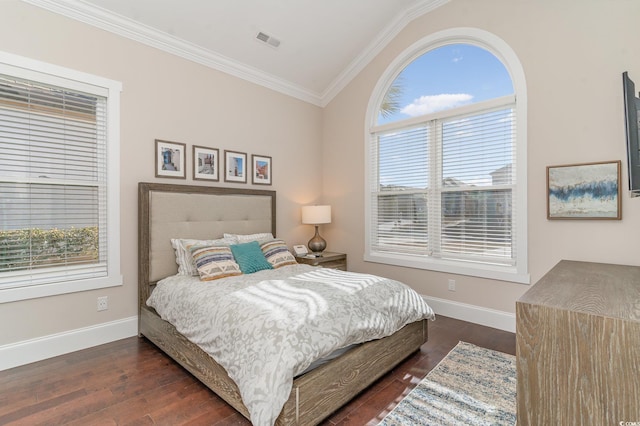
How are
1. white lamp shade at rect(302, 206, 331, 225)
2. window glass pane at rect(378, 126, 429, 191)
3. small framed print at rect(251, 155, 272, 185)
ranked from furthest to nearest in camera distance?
white lamp shade at rect(302, 206, 331, 225), small framed print at rect(251, 155, 272, 185), window glass pane at rect(378, 126, 429, 191)

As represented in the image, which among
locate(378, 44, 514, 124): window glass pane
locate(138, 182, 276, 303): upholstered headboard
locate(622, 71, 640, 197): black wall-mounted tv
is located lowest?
locate(138, 182, 276, 303): upholstered headboard

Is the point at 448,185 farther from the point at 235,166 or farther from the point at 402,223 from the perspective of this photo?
the point at 235,166

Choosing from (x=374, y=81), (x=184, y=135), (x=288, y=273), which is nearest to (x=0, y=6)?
(x=184, y=135)

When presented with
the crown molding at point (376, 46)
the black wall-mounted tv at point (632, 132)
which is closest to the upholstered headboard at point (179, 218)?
the crown molding at point (376, 46)

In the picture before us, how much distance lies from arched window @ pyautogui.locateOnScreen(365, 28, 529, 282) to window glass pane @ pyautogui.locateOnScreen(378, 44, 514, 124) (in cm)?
1

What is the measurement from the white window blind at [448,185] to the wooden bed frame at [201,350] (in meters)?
1.31

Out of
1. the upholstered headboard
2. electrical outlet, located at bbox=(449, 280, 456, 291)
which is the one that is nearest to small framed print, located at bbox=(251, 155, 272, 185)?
the upholstered headboard

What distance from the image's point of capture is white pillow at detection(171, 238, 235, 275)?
3.01m

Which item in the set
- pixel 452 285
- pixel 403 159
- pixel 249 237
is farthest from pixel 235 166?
pixel 452 285

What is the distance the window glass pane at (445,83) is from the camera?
3.33 metres

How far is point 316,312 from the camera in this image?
1.87 metres

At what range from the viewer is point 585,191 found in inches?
107

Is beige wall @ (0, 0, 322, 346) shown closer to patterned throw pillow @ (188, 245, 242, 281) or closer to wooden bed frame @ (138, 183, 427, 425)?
wooden bed frame @ (138, 183, 427, 425)

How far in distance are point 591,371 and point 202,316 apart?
2.04 metres
